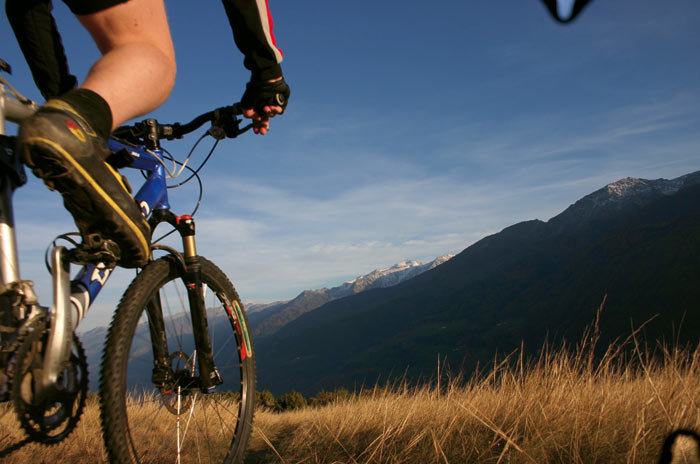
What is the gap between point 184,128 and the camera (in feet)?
9.77

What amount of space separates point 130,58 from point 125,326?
3.81ft

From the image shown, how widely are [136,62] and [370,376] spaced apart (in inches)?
7896

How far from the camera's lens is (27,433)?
6.34 ft

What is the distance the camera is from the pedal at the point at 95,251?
1.81m

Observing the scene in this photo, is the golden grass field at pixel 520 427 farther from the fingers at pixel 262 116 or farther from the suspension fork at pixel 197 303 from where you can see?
the fingers at pixel 262 116

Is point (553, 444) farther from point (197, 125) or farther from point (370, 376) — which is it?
point (370, 376)

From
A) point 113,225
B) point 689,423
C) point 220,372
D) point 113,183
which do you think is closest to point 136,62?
point 113,183

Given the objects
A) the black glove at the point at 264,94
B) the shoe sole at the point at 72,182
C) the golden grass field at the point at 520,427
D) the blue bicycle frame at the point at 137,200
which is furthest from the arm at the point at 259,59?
the golden grass field at the point at 520,427

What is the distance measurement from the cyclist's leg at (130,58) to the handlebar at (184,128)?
99 centimetres

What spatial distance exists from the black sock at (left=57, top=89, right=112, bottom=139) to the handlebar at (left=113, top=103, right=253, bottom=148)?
1.21 metres

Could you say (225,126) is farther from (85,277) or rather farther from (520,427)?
(520,427)

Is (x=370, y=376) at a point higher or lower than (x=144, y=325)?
lower

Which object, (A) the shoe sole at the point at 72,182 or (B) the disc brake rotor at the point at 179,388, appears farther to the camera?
(B) the disc brake rotor at the point at 179,388

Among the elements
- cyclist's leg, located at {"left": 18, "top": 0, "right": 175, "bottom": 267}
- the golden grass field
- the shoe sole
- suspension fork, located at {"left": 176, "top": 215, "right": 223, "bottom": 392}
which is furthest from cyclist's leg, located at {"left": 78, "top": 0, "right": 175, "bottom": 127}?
the golden grass field
